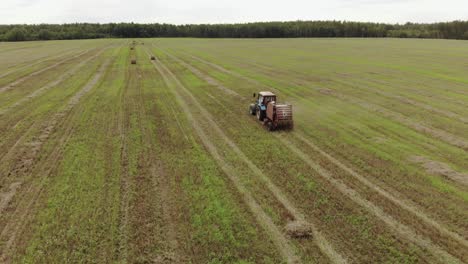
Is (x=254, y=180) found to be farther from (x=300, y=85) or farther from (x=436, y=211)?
(x=300, y=85)

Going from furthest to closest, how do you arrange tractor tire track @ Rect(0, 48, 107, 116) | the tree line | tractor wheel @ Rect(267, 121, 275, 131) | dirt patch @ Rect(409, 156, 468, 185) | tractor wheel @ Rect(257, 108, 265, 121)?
the tree line
tractor tire track @ Rect(0, 48, 107, 116)
tractor wheel @ Rect(257, 108, 265, 121)
tractor wheel @ Rect(267, 121, 275, 131)
dirt patch @ Rect(409, 156, 468, 185)

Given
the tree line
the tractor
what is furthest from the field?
the tree line

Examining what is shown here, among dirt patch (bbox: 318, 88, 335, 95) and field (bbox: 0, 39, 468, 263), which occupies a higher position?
dirt patch (bbox: 318, 88, 335, 95)

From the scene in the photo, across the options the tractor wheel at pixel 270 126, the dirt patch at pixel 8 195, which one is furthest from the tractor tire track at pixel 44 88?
the tractor wheel at pixel 270 126

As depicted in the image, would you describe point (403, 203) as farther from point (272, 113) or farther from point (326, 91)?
point (326, 91)

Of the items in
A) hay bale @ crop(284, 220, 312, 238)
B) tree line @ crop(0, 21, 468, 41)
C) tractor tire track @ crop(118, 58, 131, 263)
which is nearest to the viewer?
tractor tire track @ crop(118, 58, 131, 263)

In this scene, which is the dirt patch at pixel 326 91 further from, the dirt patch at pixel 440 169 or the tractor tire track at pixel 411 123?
the dirt patch at pixel 440 169

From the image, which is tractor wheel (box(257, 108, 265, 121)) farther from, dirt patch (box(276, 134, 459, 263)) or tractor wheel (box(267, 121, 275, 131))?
dirt patch (box(276, 134, 459, 263))
